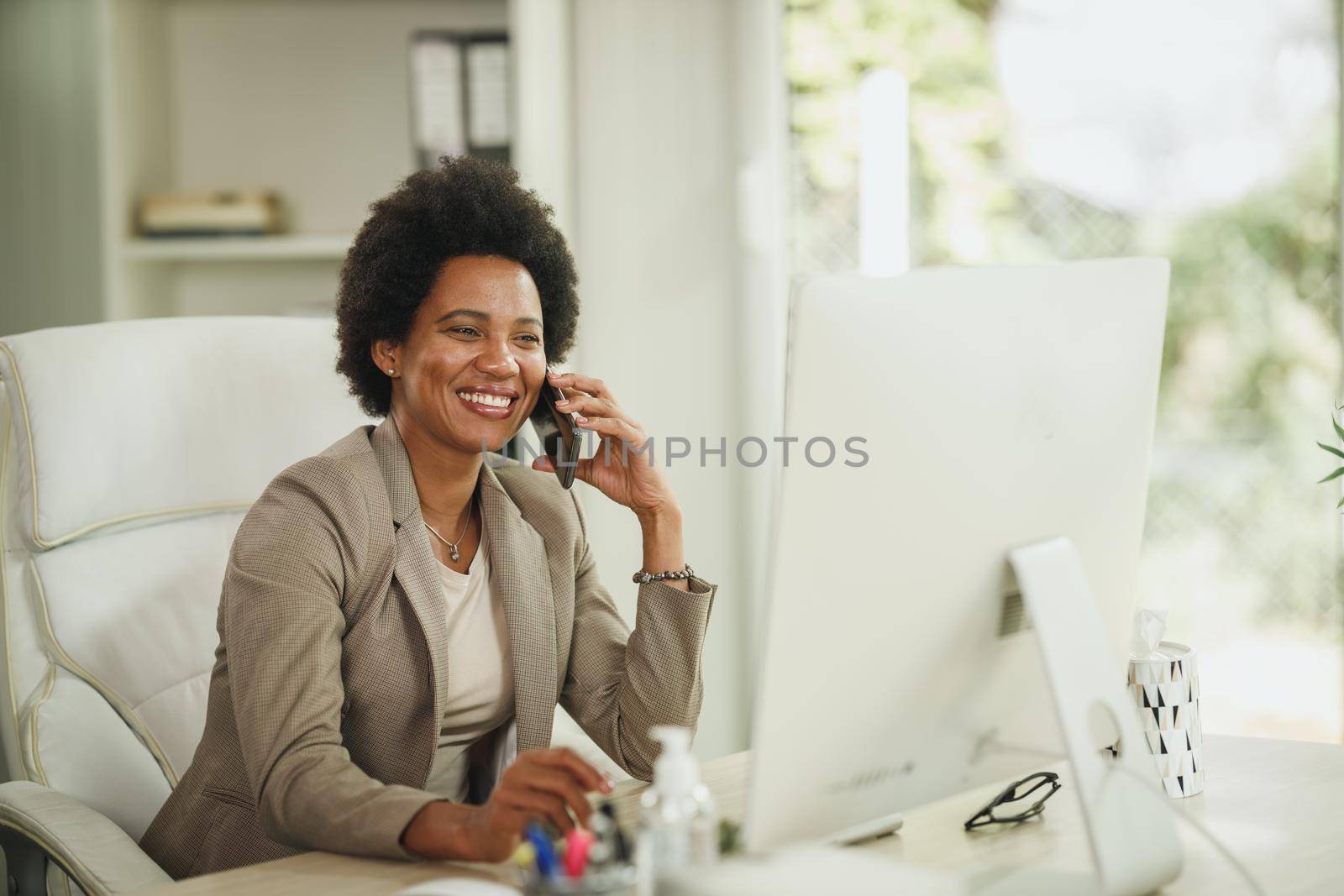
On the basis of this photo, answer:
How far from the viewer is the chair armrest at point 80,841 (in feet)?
3.49

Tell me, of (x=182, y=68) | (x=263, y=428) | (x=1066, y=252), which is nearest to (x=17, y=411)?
(x=263, y=428)

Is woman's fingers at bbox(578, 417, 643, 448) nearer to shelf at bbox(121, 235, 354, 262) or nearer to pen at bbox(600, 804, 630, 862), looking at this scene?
pen at bbox(600, 804, 630, 862)

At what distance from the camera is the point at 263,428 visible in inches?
62.1

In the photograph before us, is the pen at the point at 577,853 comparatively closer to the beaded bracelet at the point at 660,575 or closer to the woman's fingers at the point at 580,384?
the beaded bracelet at the point at 660,575

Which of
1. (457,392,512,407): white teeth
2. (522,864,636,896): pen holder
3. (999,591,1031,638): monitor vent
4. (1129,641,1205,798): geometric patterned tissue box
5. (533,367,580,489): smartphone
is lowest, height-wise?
(1129,641,1205,798): geometric patterned tissue box

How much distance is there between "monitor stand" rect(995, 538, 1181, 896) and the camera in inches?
31.2

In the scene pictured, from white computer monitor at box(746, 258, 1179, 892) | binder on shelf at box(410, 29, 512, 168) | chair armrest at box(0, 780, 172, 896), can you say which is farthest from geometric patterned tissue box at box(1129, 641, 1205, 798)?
binder on shelf at box(410, 29, 512, 168)

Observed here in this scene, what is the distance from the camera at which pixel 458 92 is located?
2482 mm

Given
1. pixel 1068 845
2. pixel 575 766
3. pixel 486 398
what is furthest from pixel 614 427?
pixel 1068 845

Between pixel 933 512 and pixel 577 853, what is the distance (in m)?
0.31

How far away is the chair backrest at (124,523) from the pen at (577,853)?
911 millimetres

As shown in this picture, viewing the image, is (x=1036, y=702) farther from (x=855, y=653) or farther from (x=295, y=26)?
(x=295, y=26)

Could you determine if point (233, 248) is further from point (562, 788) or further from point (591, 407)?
point (562, 788)

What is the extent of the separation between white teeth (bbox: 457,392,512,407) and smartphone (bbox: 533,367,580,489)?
7cm
